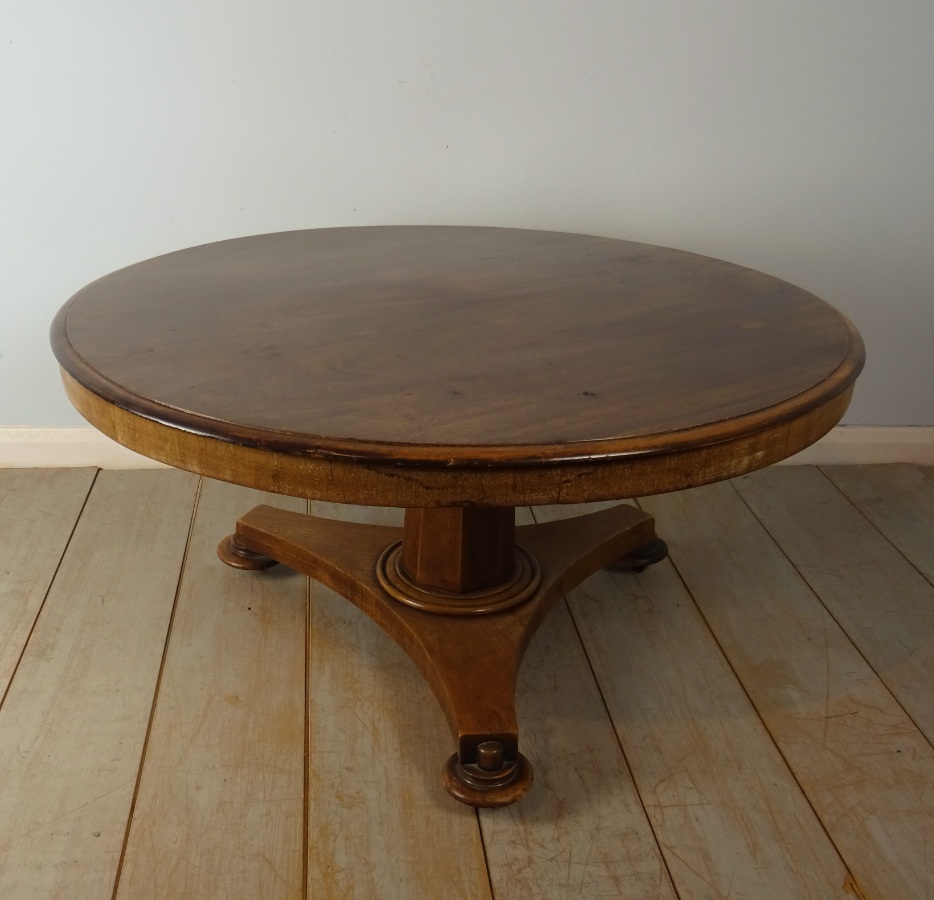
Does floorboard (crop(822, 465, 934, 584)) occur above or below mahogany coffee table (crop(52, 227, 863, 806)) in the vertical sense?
below

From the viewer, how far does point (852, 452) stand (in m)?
2.58

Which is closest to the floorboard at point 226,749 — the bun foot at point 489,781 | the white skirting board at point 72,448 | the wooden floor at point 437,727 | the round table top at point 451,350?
the wooden floor at point 437,727

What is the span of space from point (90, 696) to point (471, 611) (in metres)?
0.61

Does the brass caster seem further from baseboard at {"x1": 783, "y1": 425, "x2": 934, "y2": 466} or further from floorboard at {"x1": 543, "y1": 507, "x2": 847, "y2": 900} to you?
baseboard at {"x1": 783, "y1": 425, "x2": 934, "y2": 466}

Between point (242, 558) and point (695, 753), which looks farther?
point (242, 558)

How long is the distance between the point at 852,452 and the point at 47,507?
1.85 m

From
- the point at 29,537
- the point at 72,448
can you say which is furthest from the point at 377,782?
the point at 72,448

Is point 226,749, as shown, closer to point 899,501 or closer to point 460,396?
point 460,396

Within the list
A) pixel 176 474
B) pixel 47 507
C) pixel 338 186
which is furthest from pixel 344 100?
pixel 47 507

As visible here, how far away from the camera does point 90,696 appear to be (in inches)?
65.7

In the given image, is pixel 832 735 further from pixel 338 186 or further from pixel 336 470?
pixel 338 186

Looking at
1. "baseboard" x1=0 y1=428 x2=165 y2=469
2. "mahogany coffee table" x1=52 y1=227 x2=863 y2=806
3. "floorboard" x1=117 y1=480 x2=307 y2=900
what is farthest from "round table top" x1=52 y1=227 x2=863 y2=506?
"baseboard" x1=0 y1=428 x2=165 y2=469

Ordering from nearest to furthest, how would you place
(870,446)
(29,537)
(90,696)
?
(90,696), (29,537), (870,446)

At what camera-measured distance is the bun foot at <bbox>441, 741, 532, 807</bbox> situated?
4.71ft
